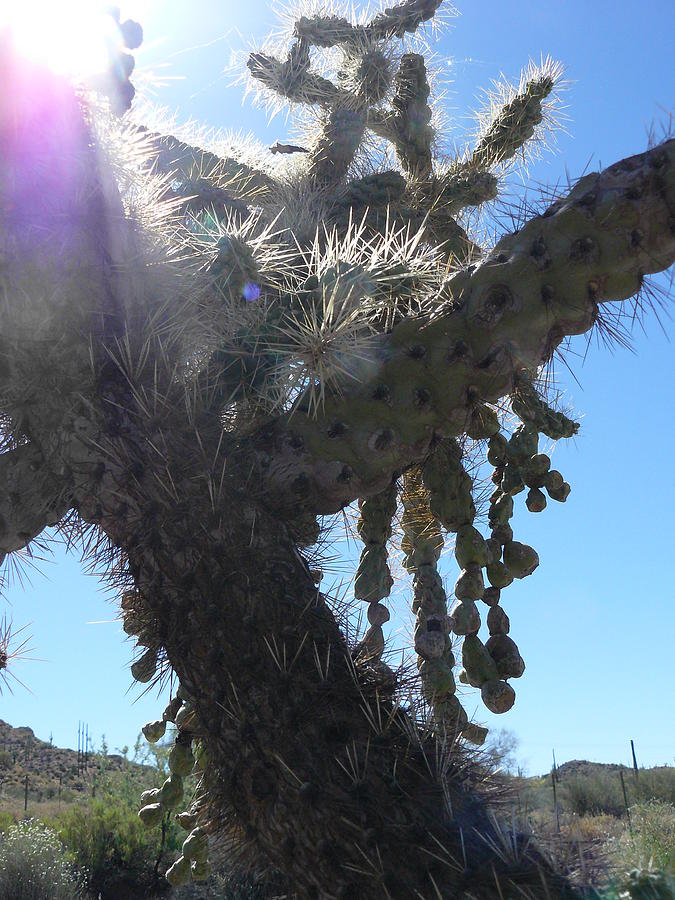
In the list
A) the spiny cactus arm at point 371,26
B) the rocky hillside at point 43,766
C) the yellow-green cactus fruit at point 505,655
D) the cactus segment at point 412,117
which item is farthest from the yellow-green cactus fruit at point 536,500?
the rocky hillside at point 43,766

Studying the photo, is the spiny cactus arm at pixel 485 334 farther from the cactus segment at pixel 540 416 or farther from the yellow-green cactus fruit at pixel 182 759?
the yellow-green cactus fruit at pixel 182 759

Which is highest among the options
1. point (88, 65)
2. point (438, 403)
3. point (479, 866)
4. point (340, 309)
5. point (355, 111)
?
point (355, 111)

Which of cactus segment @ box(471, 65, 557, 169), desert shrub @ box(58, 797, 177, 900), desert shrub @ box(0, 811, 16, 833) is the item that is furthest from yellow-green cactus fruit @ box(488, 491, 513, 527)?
desert shrub @ box(0, 811, 16, 833)

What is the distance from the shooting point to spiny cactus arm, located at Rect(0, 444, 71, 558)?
2.78m

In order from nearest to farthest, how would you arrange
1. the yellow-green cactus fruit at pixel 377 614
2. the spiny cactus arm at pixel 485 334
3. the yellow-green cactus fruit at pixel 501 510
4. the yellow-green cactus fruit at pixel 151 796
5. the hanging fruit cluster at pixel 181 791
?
1. the spiny cactus arm at pixel 485 334
2. the hanging fruit cluster at pixel 181 791
3. the yellow-green cactus fruit at pixel 377 614
4. the yellow-green cactus fruit at pixel 501 510
5. the yellow-green cactus fruit at pixel 151 796

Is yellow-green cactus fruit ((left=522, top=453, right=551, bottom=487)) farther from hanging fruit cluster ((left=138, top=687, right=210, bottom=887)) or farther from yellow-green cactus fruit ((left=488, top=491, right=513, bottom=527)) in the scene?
hanging fruit cluster ((left=138, top=687, right=210, bottom=887))

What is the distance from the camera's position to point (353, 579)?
3119 millimetres

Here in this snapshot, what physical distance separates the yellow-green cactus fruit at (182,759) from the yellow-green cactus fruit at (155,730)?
0.27 metres

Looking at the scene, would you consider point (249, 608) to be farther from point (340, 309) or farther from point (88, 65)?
point (88, 65)

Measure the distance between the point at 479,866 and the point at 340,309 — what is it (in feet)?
5.39

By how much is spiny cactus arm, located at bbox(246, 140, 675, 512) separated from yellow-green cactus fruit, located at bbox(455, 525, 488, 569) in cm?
34

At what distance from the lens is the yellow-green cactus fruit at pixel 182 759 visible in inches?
119

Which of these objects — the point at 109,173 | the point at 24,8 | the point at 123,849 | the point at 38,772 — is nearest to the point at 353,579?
the point at 109,173

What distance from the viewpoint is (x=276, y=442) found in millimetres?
2906
